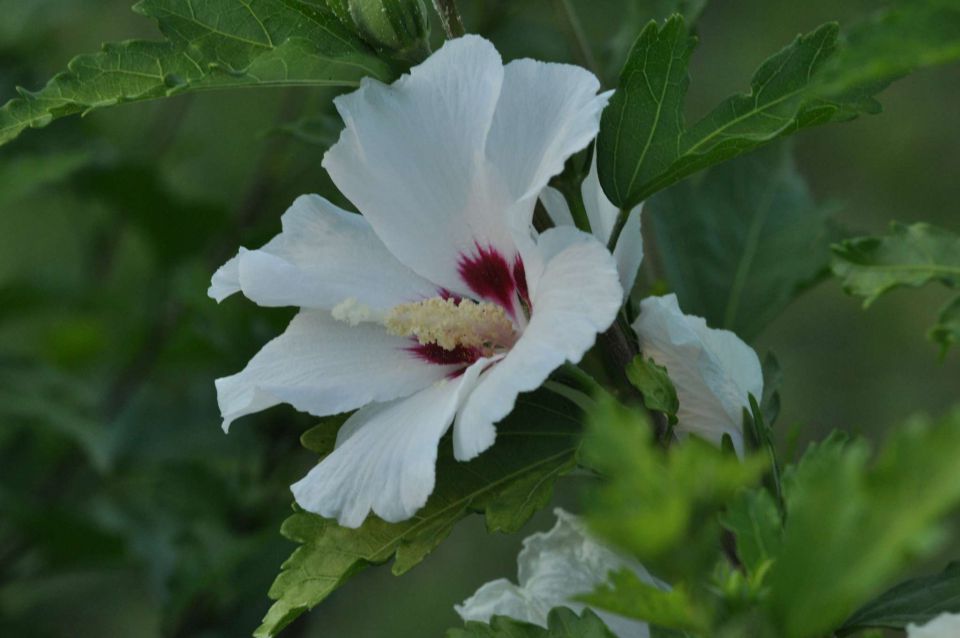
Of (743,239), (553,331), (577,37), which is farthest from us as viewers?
(743,239)

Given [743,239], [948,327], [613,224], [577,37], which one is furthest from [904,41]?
[743,239]

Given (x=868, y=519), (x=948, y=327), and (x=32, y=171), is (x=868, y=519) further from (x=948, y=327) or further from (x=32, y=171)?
(x=32, y=171)

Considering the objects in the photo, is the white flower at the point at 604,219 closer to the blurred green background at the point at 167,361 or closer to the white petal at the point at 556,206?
Result: the white petal at the point at 556,206

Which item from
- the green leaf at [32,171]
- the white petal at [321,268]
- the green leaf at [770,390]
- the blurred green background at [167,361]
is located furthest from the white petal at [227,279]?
the green leaf at [32,171]

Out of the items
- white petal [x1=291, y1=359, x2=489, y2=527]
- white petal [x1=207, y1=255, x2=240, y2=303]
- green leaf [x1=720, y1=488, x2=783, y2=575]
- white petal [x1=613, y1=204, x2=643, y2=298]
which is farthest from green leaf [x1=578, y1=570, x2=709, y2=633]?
white petal [x1=207, y1=255, x2=240, y2=303]

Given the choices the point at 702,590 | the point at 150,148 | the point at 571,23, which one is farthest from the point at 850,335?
the point at 702,590
